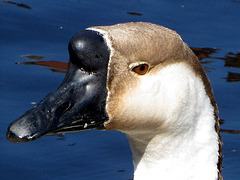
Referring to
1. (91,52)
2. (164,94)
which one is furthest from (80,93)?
(164,94)

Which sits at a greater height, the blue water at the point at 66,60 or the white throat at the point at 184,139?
the white throat at the point at 184,139

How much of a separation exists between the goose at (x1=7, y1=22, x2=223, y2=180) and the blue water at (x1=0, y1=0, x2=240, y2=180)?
1968 millimetres

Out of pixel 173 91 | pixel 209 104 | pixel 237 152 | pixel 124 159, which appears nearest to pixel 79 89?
pixel 173 91

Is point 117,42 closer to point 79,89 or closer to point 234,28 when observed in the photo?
point 79,89

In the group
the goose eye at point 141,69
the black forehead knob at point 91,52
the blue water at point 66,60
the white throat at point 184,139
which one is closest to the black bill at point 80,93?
the black forehead knob at point 91,52

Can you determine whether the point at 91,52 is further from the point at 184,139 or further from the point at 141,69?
the point at 184,139

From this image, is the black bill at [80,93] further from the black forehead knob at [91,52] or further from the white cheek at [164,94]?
the white cheek at [164,94]

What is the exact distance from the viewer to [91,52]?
376cm

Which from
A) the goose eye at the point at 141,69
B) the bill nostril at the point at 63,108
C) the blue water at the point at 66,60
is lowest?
the blue water at the point at 66,60

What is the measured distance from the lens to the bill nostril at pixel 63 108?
371 cm

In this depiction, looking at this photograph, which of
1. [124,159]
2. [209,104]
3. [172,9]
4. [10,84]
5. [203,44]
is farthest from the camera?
[172,9]

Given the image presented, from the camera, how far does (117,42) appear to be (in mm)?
3766

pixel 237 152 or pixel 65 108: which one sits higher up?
pixel 65 108

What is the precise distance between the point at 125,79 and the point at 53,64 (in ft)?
11.4
